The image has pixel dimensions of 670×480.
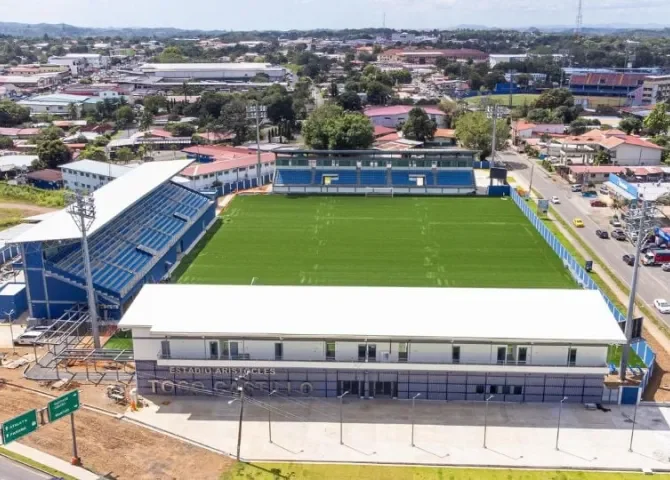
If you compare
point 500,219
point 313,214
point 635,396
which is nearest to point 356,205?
point 313,214

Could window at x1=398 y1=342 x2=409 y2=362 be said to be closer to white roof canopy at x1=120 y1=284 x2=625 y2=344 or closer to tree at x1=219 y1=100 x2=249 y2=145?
white roof canopy at x1=120 y1=284 x2=625 y2=344

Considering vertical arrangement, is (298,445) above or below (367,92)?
below

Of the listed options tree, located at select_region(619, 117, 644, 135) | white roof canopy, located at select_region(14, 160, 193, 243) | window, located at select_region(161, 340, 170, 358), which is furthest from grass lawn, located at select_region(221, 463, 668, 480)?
tree, located at select_region(619, 117, 644, 135)

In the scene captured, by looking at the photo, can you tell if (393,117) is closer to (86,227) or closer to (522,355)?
(86,227)

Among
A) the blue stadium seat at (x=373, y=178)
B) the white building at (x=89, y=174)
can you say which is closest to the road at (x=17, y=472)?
the white building at (x=89, y=174)

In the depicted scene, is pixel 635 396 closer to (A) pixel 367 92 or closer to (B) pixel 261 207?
(B) pixel 261 207

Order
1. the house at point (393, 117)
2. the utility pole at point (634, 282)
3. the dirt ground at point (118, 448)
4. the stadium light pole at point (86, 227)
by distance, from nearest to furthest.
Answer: the dirt ground at point (118, 448) < the utility pole at point (634, 282) < the stadium light pole at point (86, 227) < the house at point (393, 117)

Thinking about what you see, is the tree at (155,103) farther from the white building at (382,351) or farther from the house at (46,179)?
the white building at (382,351)
